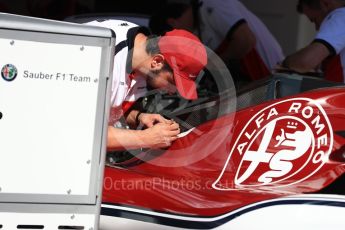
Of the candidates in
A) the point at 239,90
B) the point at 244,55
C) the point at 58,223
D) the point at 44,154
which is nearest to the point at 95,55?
the point at 44,154

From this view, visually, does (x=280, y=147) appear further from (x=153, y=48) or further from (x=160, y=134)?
(x=153, y=48)

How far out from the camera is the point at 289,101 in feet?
14.9

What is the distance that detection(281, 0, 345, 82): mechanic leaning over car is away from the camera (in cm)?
589

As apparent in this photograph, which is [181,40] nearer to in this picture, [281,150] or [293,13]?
[281,150]

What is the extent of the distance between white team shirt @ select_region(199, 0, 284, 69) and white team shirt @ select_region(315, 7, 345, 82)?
2.62 ft

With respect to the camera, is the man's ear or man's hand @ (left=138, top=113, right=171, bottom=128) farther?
man's hand @ (left=138, top=113, right=171, bottom=128)

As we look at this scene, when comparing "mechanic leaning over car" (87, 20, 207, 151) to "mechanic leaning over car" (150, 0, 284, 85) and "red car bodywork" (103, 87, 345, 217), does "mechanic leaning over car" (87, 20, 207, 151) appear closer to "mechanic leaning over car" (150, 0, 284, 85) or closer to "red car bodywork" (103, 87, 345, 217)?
"red car bodywork" (103, 87, 345, 217)

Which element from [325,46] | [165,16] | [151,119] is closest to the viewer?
[151,119]

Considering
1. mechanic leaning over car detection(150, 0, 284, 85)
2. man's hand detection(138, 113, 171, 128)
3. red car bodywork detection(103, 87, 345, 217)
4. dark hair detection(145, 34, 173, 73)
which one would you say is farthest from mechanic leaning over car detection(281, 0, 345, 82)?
dark hair detection(145, 34, 173, 73)

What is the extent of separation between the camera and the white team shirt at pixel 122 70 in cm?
444

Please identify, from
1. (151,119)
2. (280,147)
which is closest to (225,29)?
(151,119)

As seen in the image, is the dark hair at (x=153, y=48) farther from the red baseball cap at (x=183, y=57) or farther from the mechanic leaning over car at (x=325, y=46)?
the mechanic leaning over car at (x=325, y=46)

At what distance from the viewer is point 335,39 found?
589cm

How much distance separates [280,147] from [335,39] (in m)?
1.63
